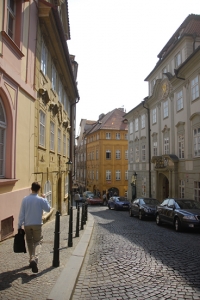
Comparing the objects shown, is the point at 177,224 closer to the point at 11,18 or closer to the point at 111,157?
the point at 11,18

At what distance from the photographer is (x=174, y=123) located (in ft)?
79.5

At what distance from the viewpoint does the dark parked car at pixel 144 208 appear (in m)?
18.1

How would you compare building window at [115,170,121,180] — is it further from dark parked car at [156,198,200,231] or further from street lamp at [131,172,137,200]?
dark parked car at [156,198,200,231]

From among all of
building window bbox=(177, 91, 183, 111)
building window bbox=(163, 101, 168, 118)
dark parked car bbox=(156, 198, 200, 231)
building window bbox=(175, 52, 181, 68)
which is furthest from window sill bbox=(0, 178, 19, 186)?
building window bbox=(163, 101, 168, 118)

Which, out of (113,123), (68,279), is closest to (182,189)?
(68,279)

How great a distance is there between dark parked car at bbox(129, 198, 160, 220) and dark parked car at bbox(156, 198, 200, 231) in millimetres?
2706

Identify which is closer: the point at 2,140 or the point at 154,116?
the point at 2,140

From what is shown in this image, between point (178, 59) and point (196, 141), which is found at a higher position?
point (178, 59)

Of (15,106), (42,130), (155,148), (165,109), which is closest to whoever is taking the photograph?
(15,106)

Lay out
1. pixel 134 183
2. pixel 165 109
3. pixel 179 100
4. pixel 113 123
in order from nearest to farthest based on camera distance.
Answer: pixel 179 100 → pixel 165 109 → pixel 134 183 → pixel 113 123

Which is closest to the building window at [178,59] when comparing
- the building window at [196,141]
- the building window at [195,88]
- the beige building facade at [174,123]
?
the beige building facade at [174,123]

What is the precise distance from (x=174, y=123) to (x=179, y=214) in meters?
12.7

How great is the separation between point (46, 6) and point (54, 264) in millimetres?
9178

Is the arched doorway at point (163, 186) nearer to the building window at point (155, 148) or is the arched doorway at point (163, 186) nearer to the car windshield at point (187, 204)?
the building window at point (155, 148)
